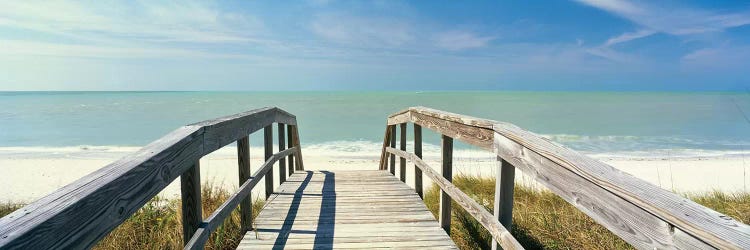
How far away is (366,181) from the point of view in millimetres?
5715

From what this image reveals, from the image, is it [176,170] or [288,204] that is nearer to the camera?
[176,170]

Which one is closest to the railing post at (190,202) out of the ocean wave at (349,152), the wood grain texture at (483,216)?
the wood grain texture at (483,216)

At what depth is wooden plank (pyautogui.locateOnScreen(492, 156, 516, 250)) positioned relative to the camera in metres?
2.31

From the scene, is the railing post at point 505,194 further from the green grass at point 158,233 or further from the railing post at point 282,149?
the railing post at point 282,149

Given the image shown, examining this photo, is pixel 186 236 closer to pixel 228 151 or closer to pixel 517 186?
pixel 517 186

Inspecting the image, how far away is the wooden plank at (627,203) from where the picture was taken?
99 centimetres

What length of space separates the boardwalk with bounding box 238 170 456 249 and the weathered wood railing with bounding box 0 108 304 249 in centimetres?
58

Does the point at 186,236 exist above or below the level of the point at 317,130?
above

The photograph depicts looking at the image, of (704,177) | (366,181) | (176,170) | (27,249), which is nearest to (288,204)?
(366,181)

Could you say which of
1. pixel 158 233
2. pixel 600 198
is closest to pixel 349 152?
pixel 158 233

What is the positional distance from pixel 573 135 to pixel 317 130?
13769mm

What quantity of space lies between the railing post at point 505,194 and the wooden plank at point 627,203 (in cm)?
26

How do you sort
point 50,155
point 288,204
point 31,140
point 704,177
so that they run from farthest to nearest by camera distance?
A: point 31,140 < point 50,155 < point 704,177 < point 288,204

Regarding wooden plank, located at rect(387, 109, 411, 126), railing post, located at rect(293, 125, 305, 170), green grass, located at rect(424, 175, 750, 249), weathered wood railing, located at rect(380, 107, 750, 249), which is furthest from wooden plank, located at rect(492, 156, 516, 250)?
railing post, located at rect(293, 125, 305, 170)
